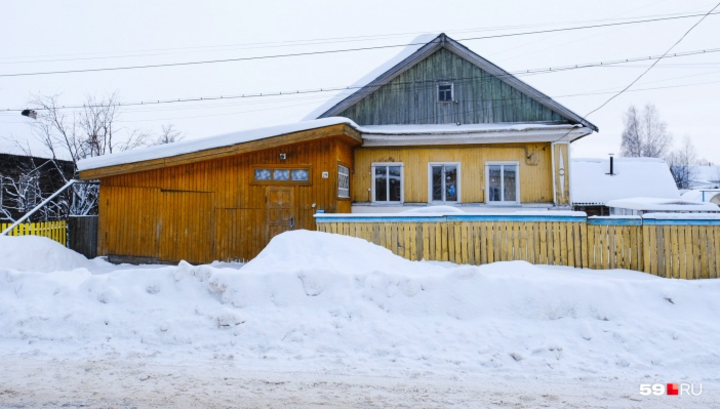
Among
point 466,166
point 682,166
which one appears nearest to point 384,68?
point 466,166

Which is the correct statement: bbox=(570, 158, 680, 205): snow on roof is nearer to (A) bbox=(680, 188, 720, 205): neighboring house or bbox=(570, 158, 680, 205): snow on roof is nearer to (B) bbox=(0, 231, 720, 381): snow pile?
(A) bbox=(680, 188, 720, 205): neighboring house

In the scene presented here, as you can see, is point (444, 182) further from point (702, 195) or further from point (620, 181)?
point (702, 195)

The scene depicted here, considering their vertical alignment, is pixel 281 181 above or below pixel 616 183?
below

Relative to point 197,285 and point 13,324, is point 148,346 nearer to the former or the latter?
point 197,285

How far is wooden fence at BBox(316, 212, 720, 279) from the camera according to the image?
336 inches

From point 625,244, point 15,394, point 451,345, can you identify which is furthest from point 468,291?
point 15,394

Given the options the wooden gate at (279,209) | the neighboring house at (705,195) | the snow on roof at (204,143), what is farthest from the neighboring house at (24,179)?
the neighboring house at (705,195)

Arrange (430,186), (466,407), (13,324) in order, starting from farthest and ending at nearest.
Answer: (430,186)
(13,324)
(466,407)

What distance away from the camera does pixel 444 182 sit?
47.2 feet

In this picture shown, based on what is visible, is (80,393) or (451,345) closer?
(80,393)

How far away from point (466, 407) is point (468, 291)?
260 centimetres

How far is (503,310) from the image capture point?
235 inches

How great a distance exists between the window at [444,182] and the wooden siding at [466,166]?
0.55 feet
